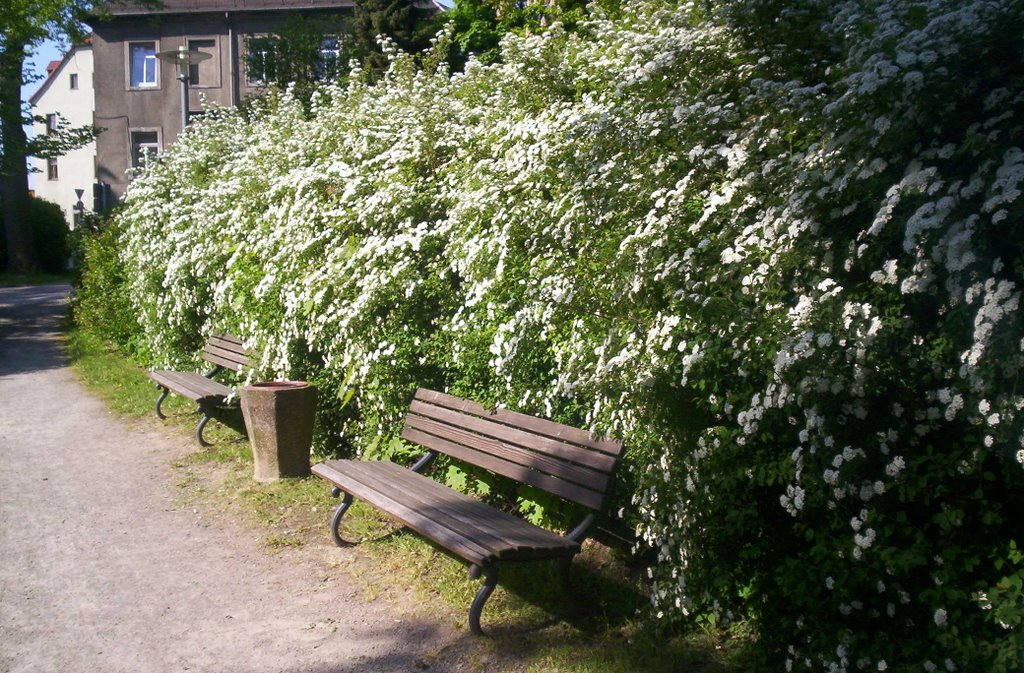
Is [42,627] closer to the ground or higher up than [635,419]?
closer to the ground

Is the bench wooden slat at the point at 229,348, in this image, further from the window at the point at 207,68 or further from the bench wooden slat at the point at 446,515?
the window at the point at 207,68

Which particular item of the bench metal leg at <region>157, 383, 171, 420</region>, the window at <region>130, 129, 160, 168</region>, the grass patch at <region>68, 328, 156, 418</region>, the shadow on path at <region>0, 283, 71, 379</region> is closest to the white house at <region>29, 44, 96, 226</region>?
the window at <region>130, 129, 160, 168</region>

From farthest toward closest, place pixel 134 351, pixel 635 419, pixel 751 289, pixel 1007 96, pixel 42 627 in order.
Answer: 1. pixel 134 351
2. pixel 42 627
3. pixel 635 419
4. pixel 751 289
5. pixel 1007 96

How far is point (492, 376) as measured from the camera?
5.80 m

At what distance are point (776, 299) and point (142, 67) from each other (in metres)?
38.0

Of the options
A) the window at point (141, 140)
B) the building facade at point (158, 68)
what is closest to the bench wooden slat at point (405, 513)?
the building facade at point (158, 68)

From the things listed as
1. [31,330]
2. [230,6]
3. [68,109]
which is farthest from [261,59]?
[68,109]

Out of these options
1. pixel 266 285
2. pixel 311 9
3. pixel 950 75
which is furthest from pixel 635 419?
pixel 311 9

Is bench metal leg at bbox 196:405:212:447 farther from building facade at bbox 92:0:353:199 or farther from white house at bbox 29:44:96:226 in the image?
white house at bbox 29:44:96:226

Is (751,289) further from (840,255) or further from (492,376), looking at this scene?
(492,376)

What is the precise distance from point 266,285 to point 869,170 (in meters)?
A: 5.43

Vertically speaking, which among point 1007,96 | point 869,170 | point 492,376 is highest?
point 1007,96

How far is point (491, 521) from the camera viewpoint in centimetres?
487

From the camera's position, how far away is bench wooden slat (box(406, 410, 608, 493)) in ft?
15.2
